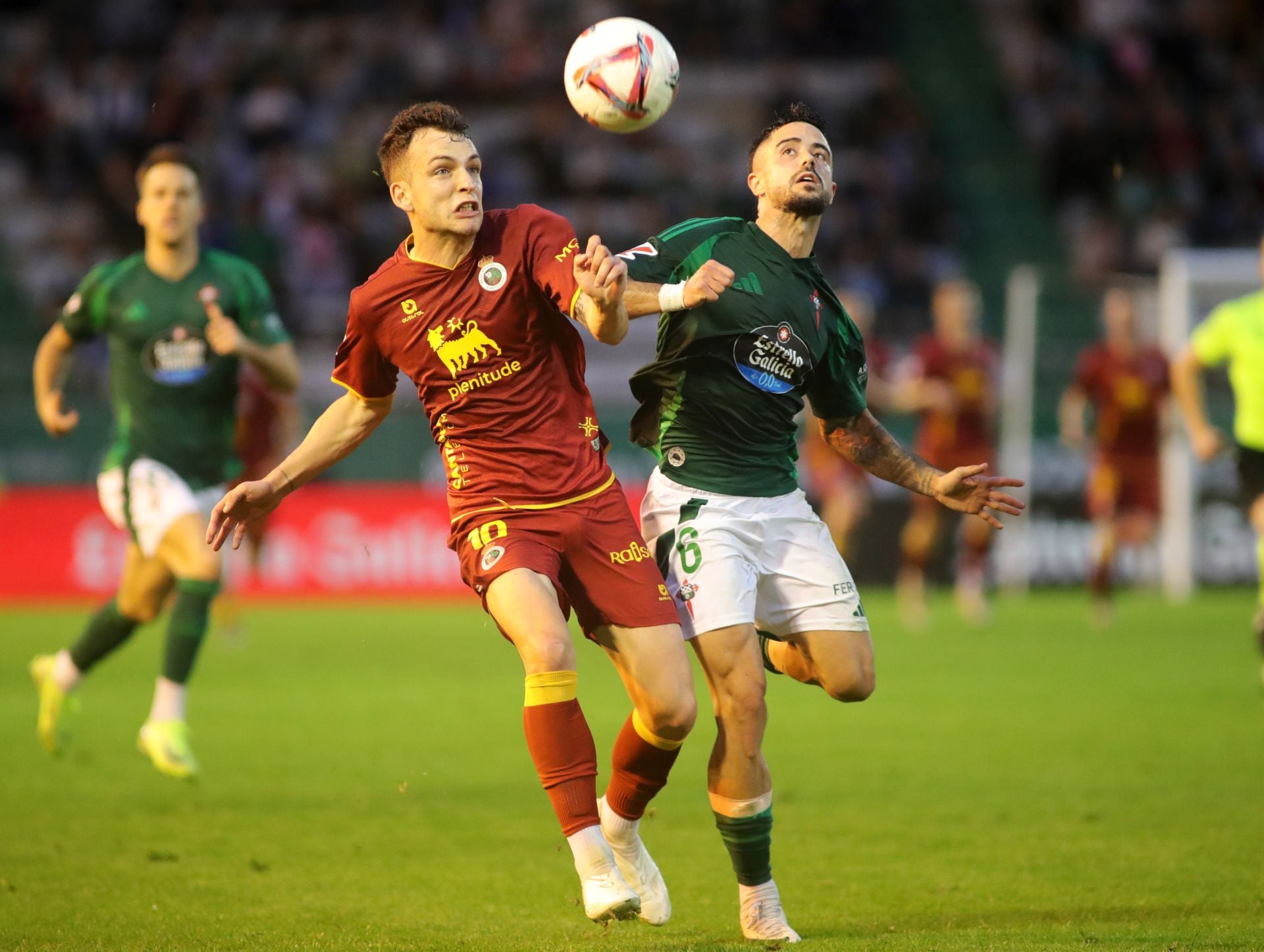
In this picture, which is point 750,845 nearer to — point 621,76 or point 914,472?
point 914,472

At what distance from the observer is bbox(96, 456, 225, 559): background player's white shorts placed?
795 cm

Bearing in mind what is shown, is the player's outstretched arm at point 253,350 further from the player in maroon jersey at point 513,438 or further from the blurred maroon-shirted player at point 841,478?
the blurred maroon-shirted player at point 841,478

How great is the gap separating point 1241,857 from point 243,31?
20510mm

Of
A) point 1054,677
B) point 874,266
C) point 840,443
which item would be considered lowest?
point 1054,677

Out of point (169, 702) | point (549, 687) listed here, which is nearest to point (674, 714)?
point (549, 687)

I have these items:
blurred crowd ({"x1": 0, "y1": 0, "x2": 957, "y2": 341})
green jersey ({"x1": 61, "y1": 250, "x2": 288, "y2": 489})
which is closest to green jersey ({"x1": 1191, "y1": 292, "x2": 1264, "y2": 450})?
green jersey ({"x1": 61, "y1": 250, "x2": 288, "y2": 489})

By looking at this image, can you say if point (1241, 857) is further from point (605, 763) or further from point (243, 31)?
point (243, 31)

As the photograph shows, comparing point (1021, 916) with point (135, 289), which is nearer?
point (1021, 916)

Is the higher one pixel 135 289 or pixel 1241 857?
pixel 135 289

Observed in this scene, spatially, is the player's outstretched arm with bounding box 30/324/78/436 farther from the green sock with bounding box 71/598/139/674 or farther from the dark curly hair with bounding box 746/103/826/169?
the dark curly hair with bounding box 746/103/826/169

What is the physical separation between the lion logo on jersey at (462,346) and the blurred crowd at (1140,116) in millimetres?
18710

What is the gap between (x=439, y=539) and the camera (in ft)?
59.4

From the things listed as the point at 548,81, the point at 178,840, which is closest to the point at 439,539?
the point at 548,81

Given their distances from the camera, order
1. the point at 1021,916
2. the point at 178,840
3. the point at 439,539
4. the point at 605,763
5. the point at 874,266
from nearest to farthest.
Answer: the point at 1021,916 → the point at 178,840 → the point at 605,763 → the point at 439,539 → the point at 874,266
